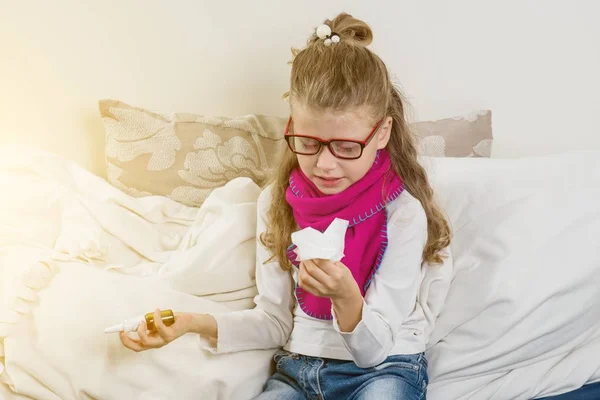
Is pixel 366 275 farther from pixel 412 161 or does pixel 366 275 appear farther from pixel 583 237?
pixel 583 237

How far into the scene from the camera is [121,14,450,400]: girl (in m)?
1.30

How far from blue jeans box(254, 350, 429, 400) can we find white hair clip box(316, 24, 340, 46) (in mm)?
627

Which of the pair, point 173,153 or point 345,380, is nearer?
point 345,380

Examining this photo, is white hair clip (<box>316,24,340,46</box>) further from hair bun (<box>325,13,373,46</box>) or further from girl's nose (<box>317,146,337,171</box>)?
girl's nose (<box>317,146,337,171</box>)

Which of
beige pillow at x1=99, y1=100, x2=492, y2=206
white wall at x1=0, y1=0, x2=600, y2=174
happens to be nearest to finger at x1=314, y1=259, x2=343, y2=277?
beige pillow at x1=99, y1=100, x2=492, y2=206

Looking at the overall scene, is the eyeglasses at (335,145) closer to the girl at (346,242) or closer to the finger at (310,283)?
the girl at (346,242)

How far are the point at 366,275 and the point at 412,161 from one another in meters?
0.26

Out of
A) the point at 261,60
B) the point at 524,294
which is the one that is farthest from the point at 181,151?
the point at 524,294

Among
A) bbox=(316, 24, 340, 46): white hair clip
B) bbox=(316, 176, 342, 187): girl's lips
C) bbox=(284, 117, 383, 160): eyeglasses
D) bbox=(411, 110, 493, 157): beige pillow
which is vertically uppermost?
bbox=(316, 24, 340, 46): white hair clip

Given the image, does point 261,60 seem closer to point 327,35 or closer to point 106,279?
point 327,35

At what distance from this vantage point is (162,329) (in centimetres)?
125

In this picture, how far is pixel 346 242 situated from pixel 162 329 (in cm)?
39

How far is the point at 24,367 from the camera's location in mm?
1244

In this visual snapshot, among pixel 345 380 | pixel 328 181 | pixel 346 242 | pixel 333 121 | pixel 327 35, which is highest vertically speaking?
pixel 327 35
